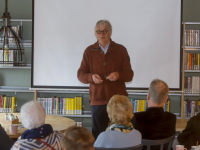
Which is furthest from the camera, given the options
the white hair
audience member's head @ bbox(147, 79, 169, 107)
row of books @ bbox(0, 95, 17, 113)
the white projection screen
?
row of books @ bbox(0, 95, 17, 113)

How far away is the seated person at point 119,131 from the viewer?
6.50 ft

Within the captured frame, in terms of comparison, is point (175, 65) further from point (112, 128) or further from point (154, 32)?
point (112, 128)

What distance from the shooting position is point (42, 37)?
15.5ft

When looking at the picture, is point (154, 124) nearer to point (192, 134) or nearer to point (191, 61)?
point (192, 134)

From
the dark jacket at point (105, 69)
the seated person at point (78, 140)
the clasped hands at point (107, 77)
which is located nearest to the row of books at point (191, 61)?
the dark jacket at point (105, 69)

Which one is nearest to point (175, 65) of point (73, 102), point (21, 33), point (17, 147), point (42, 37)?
point (73, 102)

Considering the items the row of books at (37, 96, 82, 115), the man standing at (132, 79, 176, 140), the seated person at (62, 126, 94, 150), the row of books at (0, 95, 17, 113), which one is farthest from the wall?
the seated person at (62, 126, 94, 150)

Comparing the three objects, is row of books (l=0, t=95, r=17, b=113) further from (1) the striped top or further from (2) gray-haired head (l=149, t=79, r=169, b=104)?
(1) the striped top

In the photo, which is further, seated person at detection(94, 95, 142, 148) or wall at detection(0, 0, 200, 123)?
wall at detection(0, 0, 200, 123)

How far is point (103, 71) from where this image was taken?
3.52m

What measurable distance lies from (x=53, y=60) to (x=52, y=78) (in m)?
0.29

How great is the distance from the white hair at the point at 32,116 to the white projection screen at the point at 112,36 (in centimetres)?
279

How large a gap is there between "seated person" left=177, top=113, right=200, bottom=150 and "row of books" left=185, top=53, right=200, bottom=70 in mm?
2590

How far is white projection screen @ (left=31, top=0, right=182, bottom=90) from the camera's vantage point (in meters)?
4.63
